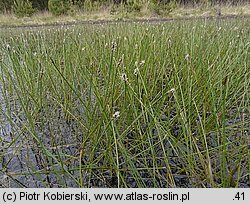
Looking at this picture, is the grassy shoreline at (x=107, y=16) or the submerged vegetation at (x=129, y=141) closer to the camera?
the submerged vegetation at (x=129, y=141)

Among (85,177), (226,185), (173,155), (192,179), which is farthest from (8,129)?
(226,185)

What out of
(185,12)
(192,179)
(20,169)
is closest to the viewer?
(192,179)

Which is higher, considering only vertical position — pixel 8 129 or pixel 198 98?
pixel 198 98

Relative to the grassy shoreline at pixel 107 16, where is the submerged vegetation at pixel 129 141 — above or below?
below

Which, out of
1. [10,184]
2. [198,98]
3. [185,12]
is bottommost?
[10,184]

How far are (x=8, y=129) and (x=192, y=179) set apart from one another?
112 cm

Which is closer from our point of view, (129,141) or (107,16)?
(129,141)

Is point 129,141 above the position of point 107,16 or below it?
below

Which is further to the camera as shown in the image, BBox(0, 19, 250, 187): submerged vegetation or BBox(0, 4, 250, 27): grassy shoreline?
BBox(0, 4, 250, 27): grassy shoreline

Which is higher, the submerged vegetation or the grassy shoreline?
the grassy shoreline

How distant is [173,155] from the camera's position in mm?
1161
